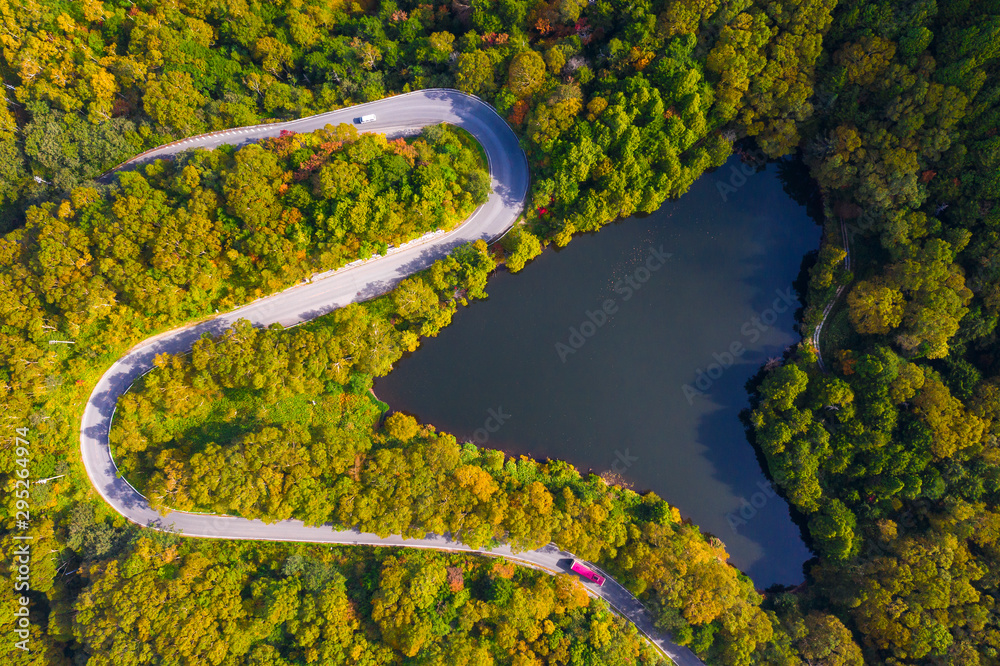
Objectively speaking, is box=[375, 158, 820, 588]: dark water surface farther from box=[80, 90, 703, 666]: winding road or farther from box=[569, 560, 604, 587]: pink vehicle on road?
box=[569, 560, 604, 587]: pink vehicle on road

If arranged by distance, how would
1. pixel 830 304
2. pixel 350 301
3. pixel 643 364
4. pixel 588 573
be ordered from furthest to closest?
pixel 643 364
pixel 830 304
pixel 350 301
pixel 588 573

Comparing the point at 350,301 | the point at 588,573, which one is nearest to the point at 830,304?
the point at 588,573

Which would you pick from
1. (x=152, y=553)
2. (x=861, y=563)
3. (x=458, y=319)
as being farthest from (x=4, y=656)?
(x=861, y=563)

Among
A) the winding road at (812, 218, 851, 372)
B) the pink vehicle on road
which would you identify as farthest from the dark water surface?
the pink vehicle on road

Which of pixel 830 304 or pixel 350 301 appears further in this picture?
pixel 830 304

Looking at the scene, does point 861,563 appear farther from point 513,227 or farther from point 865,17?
point 865,17

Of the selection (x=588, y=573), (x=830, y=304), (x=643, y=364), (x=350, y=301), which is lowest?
(x=588, y=573)

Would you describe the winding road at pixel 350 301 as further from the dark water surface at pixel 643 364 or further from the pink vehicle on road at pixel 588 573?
the dark water surface at pixel 643 364

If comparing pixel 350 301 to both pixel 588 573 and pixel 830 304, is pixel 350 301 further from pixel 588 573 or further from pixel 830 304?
pixel 830 304
